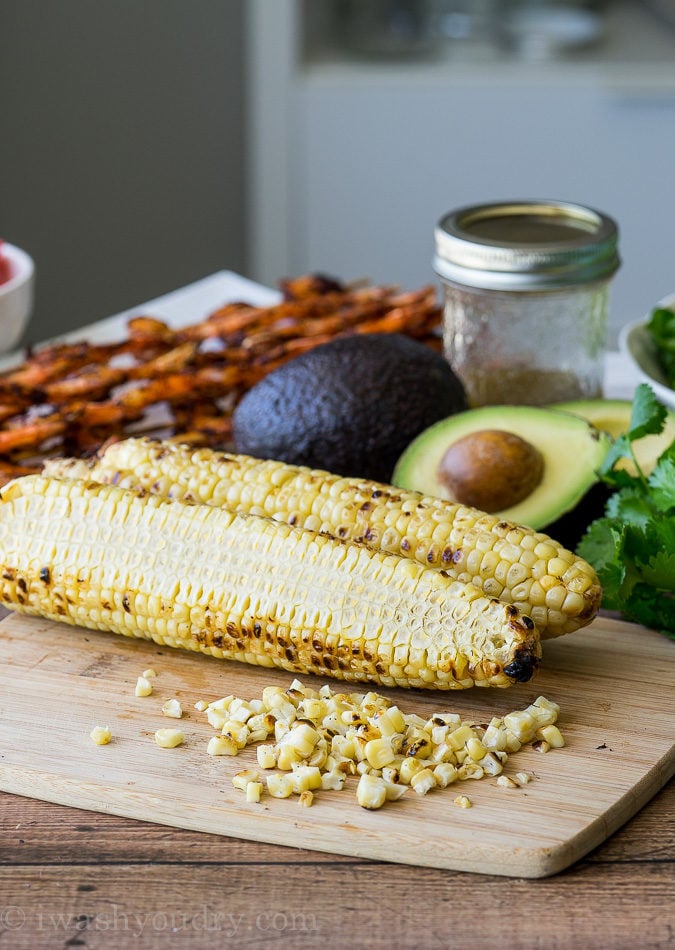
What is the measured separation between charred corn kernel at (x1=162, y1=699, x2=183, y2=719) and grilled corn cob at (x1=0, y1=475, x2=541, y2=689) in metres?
0.08

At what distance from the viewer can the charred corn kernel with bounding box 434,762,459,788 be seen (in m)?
0.99

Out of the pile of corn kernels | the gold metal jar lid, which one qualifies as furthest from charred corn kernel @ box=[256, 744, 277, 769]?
the gold metal jar lid

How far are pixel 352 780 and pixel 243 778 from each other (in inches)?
3.5

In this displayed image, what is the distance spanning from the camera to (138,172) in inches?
144

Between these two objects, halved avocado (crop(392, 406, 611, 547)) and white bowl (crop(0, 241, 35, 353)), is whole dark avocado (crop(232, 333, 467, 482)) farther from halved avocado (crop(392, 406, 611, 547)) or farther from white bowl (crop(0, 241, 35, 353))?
white bowl (crop(0, 241, 35, 353))

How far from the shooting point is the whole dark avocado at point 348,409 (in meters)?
1.46

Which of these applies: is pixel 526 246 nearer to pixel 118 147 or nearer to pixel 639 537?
pixel 639 537

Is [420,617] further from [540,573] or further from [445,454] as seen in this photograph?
[445,454]

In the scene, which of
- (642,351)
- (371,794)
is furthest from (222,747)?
(642,351)

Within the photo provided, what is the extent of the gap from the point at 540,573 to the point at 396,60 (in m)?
2.81

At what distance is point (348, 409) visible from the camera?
4.78 ft

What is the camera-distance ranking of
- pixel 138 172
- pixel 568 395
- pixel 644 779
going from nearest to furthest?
pixel 644 779 → pixel 568 395 → pixel 138 172

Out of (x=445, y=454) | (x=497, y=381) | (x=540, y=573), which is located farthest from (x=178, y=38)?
(x=540, y=573)

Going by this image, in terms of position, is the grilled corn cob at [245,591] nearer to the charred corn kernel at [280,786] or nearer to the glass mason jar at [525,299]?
the charred corn kernel at [280,786]
